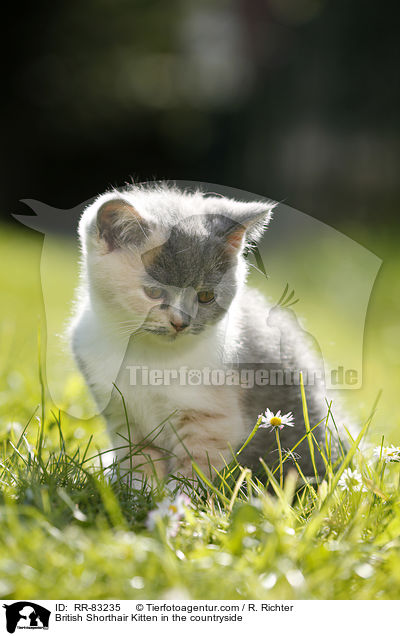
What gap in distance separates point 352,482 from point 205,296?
24.9 inches

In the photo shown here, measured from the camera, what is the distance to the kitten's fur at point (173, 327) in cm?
173

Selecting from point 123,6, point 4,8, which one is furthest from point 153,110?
point 4,8

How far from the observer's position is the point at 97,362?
181 centimetres

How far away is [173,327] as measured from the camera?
1701mm

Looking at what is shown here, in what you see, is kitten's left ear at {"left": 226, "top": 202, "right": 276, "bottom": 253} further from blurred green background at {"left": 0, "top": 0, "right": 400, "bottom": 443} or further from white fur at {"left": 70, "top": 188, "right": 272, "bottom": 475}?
blurred green background at {"left": 0, "top": 0, "right": 400, "bottom": 443}

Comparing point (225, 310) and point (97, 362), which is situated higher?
point (225, 310)

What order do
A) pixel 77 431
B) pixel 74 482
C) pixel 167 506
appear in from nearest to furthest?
pixel 167 506 < pixel 74 482 < pixel 77 431

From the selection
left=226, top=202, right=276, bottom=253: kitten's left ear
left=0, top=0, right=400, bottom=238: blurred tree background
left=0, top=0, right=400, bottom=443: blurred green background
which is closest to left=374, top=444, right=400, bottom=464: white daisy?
left=226, top=202, right=276, bottom=253: kitten's left ear

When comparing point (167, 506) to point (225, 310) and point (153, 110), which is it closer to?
point (225, 310)

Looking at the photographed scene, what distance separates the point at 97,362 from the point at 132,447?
0.26 metres
